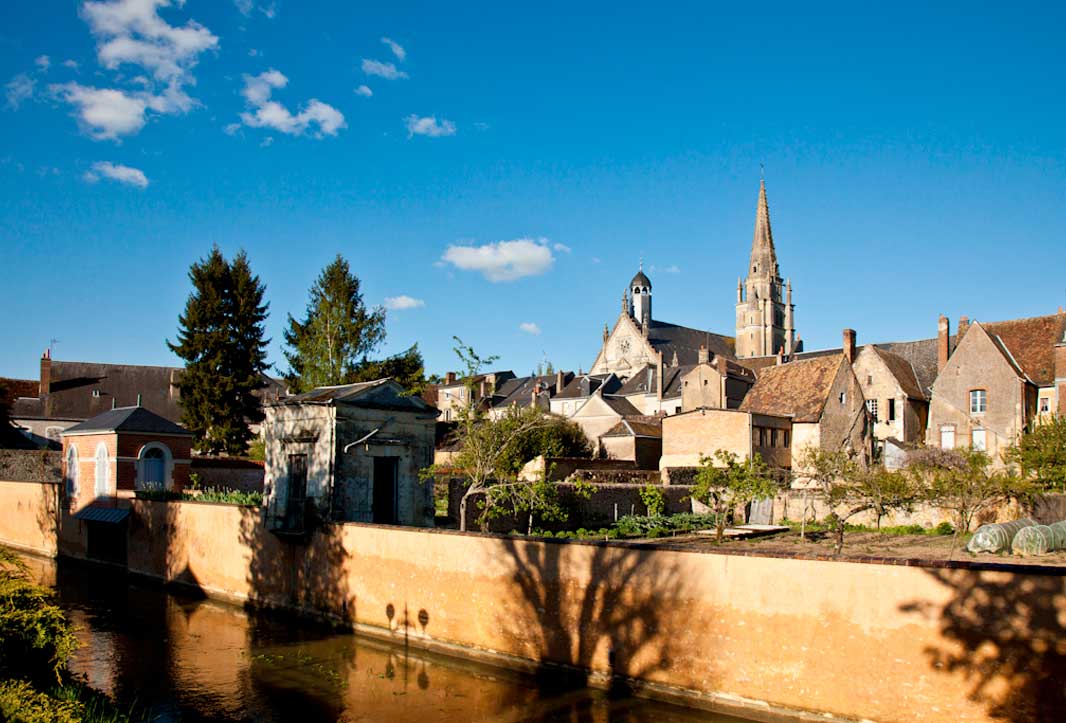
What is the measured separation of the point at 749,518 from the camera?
114 feet

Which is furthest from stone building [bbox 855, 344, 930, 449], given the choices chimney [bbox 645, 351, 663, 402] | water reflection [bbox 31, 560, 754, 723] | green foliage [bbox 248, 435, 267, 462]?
water reflection [bbox 31, 560, 754, 723]

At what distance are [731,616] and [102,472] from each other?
2361 centimetres

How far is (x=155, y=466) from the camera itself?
2864 centimetres

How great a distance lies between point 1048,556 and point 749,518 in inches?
518

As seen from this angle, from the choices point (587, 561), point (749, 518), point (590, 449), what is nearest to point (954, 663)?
point (587, 561)

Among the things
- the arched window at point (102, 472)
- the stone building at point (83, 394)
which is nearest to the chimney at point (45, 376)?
the stone building at point (83, 394)

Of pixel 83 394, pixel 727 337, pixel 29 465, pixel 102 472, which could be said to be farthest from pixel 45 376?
pixel 727 337

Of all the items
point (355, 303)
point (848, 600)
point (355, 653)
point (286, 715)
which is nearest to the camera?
point (848, 600)

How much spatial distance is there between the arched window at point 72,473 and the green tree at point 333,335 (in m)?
13.0

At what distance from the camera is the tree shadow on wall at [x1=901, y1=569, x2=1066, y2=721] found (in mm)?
9781

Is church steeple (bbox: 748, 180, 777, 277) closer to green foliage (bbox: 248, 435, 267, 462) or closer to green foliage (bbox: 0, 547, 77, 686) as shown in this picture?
green foliage (bbox: 248, 435, 267, 462)

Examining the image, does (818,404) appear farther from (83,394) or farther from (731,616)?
(83,394)

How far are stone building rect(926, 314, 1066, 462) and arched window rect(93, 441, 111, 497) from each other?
39078 millimetres

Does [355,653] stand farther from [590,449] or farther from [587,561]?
[590,449]
